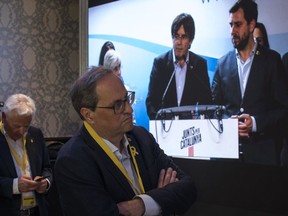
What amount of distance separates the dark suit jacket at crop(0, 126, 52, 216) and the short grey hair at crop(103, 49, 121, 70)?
55.1 inches

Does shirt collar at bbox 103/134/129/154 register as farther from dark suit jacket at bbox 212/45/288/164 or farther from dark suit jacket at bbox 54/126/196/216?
dark suit jacket at bbox 212/45/288/164

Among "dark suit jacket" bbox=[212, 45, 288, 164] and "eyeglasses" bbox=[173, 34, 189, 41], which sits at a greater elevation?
"eyeglasses" bbox=[173, 34, 189, 41]

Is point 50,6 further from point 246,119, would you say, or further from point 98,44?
point 246,119

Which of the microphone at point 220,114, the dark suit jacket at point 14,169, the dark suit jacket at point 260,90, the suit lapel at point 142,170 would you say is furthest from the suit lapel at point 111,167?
the microphone at point 220,114

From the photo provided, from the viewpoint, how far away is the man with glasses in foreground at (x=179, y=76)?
319cm

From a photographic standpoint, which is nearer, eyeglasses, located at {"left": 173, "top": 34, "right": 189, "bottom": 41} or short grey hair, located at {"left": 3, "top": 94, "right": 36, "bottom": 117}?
short grey hair, located at {"left": 3, "top": 94, "right": 36, "bottom": 117}

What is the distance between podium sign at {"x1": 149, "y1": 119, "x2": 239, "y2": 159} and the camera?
9.57 feet

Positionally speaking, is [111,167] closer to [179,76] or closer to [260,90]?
[260,90]

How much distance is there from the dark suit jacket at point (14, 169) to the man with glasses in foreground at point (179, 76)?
118 centimetres

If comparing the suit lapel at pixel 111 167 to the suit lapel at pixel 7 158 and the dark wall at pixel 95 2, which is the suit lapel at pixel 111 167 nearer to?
the suit lapel at pixel 7 158

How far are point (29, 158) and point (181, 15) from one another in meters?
1.70

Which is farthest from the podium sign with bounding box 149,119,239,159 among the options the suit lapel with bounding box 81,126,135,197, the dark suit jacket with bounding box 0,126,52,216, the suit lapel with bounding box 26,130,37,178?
the suit lapel with bounding box 81,126,135,197

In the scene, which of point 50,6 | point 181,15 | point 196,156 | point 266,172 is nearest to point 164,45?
point 181,15

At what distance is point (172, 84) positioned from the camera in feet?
11.2
